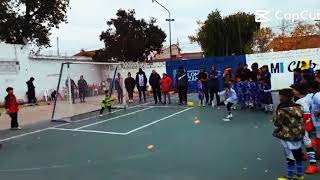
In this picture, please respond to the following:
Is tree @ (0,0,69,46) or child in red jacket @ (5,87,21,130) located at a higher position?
tree @ (0,0,69,46)

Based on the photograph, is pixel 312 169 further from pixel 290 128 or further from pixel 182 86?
pixel 182 86

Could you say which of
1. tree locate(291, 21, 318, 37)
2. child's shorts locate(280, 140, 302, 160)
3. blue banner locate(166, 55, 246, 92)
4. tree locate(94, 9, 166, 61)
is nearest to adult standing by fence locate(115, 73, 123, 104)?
blue banner locate(166, 55, 246, 92)

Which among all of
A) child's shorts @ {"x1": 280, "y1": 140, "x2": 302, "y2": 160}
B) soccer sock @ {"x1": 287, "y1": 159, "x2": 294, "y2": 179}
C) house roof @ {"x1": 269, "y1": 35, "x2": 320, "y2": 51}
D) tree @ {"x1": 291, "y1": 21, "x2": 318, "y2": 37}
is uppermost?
tree @ {"x1": 291, "y1": 21, "x2": 318, "y2": 37}

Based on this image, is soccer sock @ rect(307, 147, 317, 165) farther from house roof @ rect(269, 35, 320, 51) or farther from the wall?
house roof @ rect(269, 35, 320, 51)

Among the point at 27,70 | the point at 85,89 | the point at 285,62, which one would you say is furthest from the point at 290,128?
the point at 27,70

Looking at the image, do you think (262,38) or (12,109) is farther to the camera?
(262,38)

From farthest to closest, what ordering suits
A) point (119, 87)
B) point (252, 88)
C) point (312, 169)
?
point (119, 87), point (252, 88), point (312, 169)

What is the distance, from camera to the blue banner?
2984cm

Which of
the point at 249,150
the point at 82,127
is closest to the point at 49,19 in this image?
the point at 82,127

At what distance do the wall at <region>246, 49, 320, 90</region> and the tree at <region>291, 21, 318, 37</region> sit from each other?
3084 cm

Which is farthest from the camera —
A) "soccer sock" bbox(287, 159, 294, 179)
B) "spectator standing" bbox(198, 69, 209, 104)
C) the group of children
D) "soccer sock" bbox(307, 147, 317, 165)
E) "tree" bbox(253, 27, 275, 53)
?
"tree" bbox(253, 27, 275, 53)

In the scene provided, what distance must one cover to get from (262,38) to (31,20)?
99.7 feet

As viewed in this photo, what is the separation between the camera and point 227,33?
56.7m

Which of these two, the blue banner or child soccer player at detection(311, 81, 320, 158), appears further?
the blue banner
